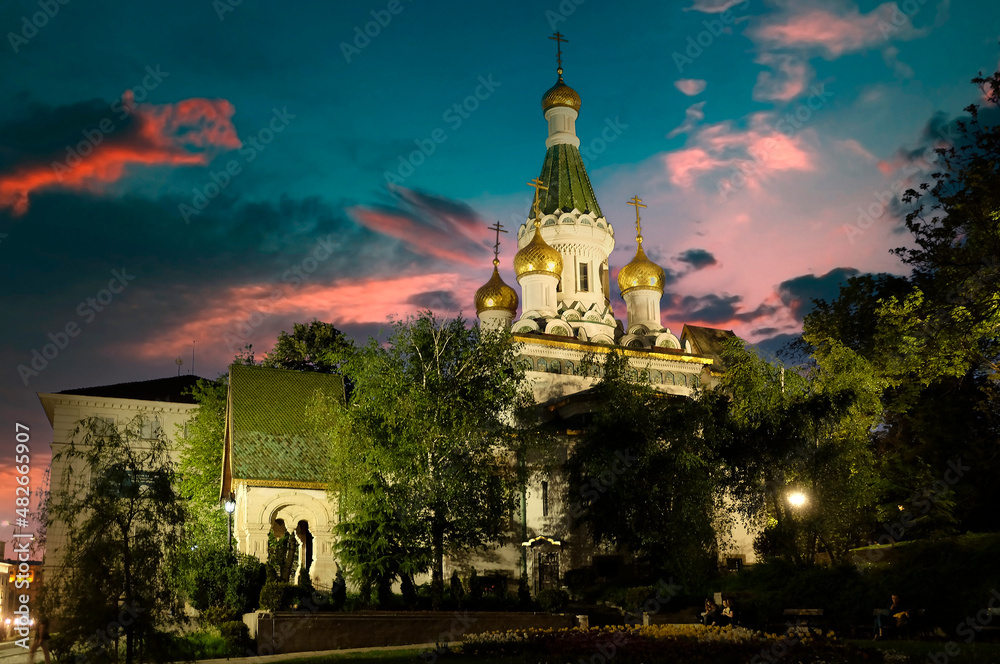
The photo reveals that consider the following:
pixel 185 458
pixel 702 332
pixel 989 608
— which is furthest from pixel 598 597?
pixel 702 332

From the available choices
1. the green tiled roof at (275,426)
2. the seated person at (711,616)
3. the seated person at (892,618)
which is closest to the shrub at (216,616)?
the green tiled roof at (275,426)

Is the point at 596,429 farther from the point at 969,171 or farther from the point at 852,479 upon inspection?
the point at 969,171

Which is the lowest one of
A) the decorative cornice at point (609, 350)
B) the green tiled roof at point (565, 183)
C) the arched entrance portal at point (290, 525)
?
the arched entrance portal at point (290, 525)

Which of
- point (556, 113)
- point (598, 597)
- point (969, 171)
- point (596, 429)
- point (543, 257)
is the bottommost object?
point (598, 597)

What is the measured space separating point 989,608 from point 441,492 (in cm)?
1428

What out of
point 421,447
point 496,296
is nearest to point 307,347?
point 496,296

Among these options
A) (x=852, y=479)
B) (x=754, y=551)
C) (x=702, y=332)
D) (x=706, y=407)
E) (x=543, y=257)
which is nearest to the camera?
(x=852, y=479)

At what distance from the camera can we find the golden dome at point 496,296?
151ft

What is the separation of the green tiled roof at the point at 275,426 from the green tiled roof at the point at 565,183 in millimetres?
22660

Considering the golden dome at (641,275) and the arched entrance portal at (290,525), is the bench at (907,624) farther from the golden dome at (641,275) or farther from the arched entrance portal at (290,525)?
the golden dome at (641,275)

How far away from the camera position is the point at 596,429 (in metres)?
30.8

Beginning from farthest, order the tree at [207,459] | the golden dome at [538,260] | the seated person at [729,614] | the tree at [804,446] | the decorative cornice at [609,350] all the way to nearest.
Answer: the golden dome at [538,260] → the decorative cornice at [609,350] → the tree at [207,459] → the tree at [804,446] → the seated person at [729,614]

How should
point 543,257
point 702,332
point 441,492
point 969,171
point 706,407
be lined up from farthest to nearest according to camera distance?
point 702,332, point 543,257, point 706,407, point 441,492, point 969,171

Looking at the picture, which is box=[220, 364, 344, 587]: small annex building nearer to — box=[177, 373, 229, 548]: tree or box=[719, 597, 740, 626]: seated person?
box=[177, 373, 229, 548]: tree
